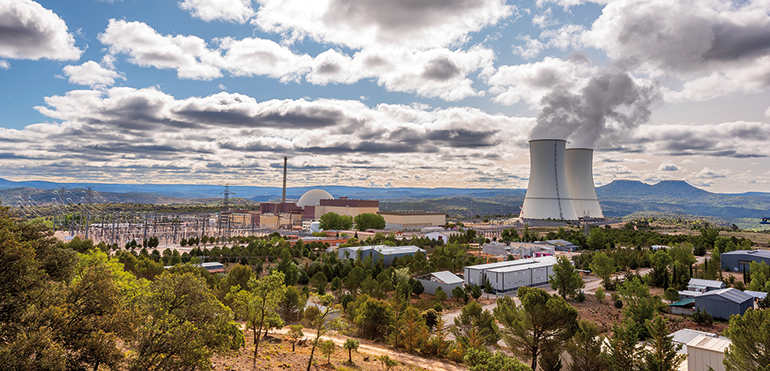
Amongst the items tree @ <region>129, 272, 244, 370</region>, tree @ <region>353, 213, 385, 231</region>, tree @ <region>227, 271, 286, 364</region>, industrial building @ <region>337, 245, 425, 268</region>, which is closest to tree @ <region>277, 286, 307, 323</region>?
tree @ <region>227, 271, 286, 364</region>

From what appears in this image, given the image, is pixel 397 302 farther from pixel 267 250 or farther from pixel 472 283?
pixel 267 250

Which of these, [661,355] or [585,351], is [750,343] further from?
[585,351]

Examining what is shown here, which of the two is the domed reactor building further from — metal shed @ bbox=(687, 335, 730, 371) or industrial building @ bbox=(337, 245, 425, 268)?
metal shed @ bbox=(687, 335, 730, 371)

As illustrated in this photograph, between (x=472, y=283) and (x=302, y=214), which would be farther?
(x=302, y=214)

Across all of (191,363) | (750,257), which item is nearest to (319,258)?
(191,363)

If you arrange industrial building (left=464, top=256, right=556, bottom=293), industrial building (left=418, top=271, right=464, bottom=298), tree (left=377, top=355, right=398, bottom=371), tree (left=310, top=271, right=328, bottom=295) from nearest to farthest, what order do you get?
tree (left=377, top=355, right=398, bottom=371), tree (left=310, top=271, right=328, bottom=295), industrial building (left=418, top=271, right=464, bottom=298), industrial building (left=464, top=256, right=556, bottom=293)

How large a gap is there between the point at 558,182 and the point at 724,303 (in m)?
37.0

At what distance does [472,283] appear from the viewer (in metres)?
30.2

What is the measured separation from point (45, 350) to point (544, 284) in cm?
3300

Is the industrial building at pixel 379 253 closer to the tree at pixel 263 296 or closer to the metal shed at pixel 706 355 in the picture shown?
the tree at pixel 263 296

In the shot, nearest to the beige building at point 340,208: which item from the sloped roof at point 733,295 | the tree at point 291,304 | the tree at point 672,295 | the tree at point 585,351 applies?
the tree at point 672,295

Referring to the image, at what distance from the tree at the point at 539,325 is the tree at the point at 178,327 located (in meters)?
9.01

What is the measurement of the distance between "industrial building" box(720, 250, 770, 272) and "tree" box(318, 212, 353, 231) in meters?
50.1

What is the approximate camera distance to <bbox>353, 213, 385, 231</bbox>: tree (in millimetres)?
69312
